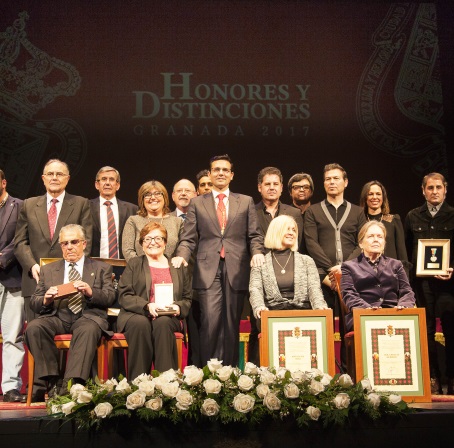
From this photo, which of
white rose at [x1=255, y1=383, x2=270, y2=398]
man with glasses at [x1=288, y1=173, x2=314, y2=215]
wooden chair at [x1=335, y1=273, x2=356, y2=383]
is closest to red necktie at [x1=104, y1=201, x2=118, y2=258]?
man with glasses at [x1=288, y1=173, x2=314, y2=215]

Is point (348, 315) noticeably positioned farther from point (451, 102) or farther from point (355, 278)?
point (451, 102)

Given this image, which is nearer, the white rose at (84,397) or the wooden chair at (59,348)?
the white rose at (84,397)

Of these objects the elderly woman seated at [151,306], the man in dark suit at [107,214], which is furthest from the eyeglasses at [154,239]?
the man in dark suit at [107,214]

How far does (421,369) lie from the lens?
4.53 m

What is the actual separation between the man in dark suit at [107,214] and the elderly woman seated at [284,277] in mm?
1315

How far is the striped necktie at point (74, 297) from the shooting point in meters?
5.00

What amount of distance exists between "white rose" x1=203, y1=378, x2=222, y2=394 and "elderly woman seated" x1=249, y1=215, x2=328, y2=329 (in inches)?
50.3

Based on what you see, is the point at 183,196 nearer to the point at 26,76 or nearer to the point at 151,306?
the point at 151,306

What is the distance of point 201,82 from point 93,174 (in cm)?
142

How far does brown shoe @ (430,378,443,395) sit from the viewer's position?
5273mm

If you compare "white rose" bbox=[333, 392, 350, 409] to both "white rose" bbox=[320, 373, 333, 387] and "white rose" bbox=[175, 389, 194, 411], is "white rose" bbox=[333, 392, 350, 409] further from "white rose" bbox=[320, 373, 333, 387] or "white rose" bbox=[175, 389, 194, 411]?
"white rose" bbox=[175, 389, 194, 411]

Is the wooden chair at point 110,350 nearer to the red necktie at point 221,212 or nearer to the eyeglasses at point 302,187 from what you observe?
the red necktie at point 221,212

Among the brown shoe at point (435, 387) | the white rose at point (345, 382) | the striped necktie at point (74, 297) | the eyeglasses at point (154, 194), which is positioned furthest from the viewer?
the eyeglasses at point (154, 194)

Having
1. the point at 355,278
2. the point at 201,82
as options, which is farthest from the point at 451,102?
the point at 355,278
